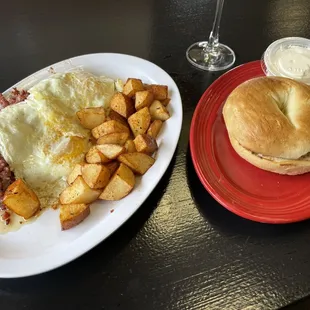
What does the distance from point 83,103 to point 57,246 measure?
518 mm

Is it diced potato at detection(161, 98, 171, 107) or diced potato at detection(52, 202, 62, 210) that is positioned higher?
diced potato at detection(161, 98, 171, 107)

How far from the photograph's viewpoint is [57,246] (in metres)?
1.06

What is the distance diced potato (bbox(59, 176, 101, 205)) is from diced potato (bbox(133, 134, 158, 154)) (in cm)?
19

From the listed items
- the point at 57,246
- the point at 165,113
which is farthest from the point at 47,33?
the point at 57,246

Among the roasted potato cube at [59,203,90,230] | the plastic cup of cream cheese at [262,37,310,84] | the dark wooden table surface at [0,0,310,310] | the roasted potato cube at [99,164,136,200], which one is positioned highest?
the plastic cup of cream cheese at [262,37,310,84]

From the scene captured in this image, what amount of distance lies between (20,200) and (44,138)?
9.0 inches

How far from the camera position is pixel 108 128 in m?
1.27

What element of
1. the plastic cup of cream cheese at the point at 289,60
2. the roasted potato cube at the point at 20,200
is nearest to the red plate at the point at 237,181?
the plastic cup of cream cheese at the point at 289,60

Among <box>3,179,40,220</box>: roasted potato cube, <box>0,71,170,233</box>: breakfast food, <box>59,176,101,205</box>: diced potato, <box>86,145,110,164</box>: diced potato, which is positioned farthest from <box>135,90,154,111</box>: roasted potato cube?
<box>3,179,40,220</box>: roasted potato cube

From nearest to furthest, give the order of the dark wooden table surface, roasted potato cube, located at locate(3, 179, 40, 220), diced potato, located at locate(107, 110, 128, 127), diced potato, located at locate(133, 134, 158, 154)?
the dark wooden table surface
roasted potato cube, located at locate(3, 179, 40, 220)
diced potato, located at locate(133, 134, 158, 154)
diced potato, located at locate(107, 110, 128, 127)

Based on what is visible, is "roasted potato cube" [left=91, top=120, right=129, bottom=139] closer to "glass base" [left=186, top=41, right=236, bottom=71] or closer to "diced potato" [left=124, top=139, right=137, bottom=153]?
"diced potato" [left=124, top=139, right=137, bottom=153]

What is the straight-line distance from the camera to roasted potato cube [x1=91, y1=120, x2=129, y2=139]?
4.16 ft

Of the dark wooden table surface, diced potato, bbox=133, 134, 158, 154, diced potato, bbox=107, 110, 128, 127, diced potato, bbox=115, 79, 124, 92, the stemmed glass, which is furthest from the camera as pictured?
the stemmed glass

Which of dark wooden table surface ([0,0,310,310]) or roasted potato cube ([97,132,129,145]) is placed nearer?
dark wooden table surface ([0,0,310,310])
